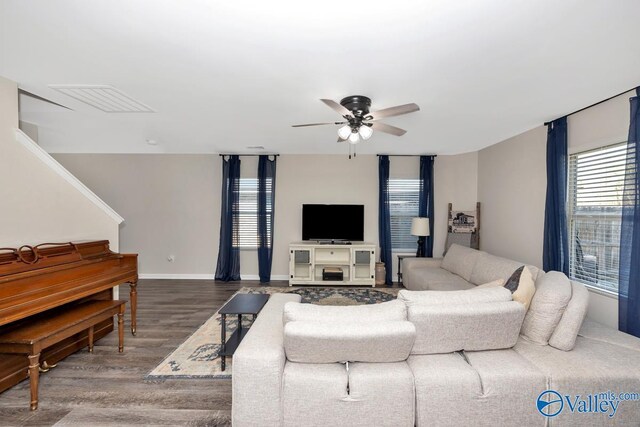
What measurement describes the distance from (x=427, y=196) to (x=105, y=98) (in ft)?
17.2

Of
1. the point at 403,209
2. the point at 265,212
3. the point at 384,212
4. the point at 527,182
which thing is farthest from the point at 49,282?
the point at 527,182

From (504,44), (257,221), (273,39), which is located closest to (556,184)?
(504,44)

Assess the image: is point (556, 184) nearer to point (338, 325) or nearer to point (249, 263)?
point (338, 325)

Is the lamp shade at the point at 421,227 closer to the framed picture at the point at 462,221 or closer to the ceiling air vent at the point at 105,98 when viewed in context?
the framed picture at the point at 462,221

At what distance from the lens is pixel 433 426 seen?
1.56 m

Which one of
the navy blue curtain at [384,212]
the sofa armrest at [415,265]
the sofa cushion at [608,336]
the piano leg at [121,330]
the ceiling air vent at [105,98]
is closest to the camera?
the sofa cushion at [608,336]

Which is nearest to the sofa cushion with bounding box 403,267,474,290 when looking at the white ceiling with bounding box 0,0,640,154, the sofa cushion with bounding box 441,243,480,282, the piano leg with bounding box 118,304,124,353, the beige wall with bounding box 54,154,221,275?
the sofa cushion with bounding box 441,243,480,282

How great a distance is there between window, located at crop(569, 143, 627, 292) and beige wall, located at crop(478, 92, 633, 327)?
14 cm

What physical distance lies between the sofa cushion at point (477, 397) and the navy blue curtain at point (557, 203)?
7.77 feet

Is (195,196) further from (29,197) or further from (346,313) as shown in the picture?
(346,313)

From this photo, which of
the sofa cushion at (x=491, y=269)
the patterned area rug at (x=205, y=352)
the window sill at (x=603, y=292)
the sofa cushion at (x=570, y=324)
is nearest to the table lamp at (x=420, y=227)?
the sofa cushion at (x=491, y=269)

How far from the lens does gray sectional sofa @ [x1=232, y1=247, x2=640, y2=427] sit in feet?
5.05

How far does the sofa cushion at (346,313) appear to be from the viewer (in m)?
1.68

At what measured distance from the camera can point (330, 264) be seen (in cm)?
540
